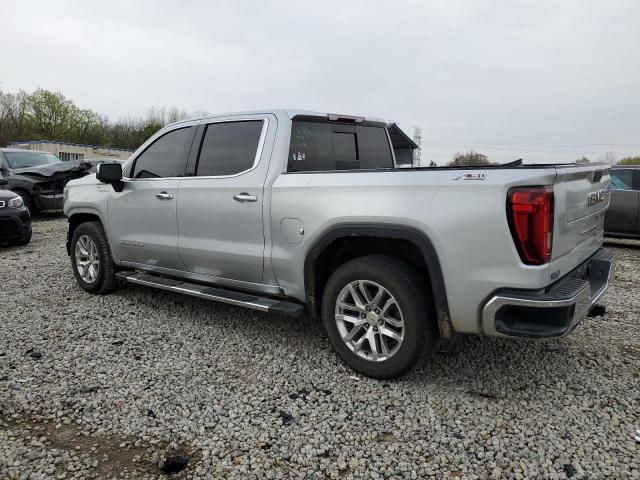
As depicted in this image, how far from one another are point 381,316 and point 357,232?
57 cm

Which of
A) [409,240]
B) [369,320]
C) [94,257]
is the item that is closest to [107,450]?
[369,320]

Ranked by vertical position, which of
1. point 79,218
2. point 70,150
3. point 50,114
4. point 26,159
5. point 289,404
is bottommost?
point 289,404

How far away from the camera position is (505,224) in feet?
8.65

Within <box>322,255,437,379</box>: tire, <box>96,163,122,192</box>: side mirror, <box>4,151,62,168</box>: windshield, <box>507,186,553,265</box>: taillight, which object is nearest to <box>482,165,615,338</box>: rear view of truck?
<box>507,186,553,265</box>: taillight

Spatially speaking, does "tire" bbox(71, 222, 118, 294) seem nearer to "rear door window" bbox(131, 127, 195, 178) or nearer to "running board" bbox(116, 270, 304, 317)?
"running board" bbox(116, 270, 304, 317)

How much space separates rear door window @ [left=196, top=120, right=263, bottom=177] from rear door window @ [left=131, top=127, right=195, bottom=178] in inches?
9.7

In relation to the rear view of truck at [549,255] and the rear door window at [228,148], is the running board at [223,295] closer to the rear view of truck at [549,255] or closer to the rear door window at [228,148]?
the rear door window at [228,148]

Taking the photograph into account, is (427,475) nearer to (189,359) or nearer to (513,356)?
(513,356)

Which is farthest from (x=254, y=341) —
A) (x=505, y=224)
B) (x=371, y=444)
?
(x=505, y=224)

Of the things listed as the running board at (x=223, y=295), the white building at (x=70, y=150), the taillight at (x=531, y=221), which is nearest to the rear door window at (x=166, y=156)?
the running board at (x=223, y=295)

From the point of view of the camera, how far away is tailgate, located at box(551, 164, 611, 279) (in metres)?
2.74

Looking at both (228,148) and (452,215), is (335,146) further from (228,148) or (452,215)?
(452,215)

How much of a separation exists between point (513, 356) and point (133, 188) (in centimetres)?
369

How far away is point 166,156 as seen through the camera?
4.61m
